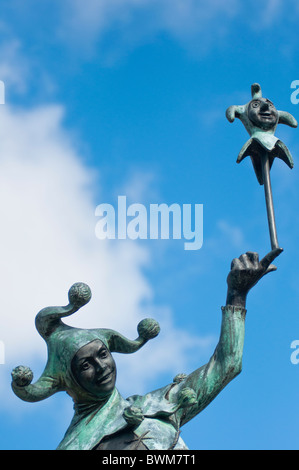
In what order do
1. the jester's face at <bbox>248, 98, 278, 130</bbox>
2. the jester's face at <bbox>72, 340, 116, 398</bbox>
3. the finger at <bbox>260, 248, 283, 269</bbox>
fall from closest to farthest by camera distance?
the finger at <bbox>260, 248, 283, 269</bbox> → the jester's face at <bbox>72, 340, 116, 398</bbox> → the jester's face at <bbox>248, 98, 278, 130</bbox>

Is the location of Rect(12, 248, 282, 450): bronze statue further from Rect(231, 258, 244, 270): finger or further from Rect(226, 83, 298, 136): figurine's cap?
Rect(226, 83, 298, 136): figurine's cap

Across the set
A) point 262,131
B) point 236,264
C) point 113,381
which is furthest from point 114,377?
point 262,131

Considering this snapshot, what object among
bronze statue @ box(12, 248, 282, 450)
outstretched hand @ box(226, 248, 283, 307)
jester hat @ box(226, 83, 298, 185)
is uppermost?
jester hat @ box(226, 83, 298, 185)

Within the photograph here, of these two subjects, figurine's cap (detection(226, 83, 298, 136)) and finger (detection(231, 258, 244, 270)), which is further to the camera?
figurine's cap (detection(226, 83, 298, 136))

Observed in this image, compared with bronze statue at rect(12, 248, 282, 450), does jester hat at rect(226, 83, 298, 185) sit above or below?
above

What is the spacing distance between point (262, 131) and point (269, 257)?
5.14 feet

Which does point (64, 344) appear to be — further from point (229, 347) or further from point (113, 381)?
point (229, 347)

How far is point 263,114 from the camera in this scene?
11.8 meters

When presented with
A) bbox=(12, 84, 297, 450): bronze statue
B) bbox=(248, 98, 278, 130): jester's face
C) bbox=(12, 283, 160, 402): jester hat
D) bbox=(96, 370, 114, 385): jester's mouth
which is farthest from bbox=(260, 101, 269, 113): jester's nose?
bbox=(96, 370, 114, 385): jester's mouth

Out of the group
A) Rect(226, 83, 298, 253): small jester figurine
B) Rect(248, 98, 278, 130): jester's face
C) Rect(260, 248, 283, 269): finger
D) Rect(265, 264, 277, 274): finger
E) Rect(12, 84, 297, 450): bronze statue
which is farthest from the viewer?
Rect(248, 98, 278, 130): jester's face

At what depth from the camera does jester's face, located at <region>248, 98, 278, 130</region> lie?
38.5 feet

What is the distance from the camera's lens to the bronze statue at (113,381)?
1068 centimetres
